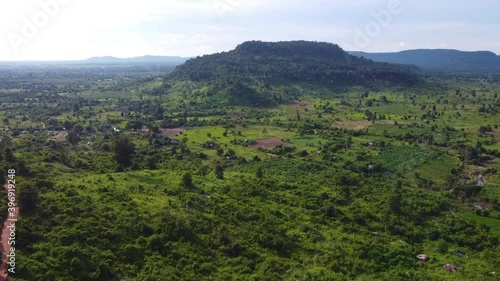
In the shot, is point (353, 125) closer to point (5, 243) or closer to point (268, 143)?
point (268, 143)

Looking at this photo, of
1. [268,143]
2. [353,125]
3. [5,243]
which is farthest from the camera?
[353,125]

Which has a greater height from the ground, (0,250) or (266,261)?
(0,250)

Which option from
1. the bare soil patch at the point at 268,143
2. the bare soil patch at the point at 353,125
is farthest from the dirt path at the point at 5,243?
the bare soil patch at the point at 353,125

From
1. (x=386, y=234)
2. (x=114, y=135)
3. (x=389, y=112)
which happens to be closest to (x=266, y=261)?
(x=386, y=234)

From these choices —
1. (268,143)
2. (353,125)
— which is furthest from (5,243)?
(353,125)

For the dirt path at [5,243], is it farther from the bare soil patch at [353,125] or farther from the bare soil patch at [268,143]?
the bare soil patch at [353,125]

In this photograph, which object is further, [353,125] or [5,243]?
[353,125]

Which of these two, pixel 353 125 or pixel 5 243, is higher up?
pixel 5 243

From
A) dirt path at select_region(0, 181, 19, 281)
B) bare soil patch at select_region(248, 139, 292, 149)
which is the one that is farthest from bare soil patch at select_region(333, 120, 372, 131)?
dirt path at select_region(0, 181, 19, 281)

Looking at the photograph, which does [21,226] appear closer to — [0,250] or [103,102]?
[0,250]

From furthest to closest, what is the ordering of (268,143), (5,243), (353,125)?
1. (353,125)
2. (268,143)
3. (5,243)

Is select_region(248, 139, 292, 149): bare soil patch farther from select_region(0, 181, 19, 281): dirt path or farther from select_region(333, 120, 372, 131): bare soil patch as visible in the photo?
select_region(0, 181, 19, 281): dirt path
